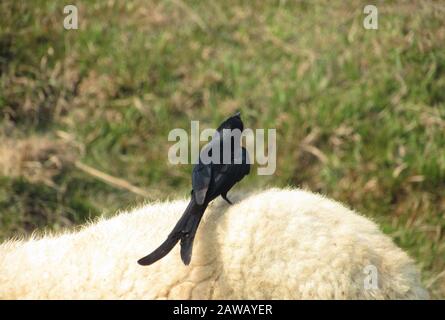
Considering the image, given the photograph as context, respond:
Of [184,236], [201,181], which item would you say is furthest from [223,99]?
[184,236]

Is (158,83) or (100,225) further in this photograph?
(158,83)

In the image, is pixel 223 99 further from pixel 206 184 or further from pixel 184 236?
pixel 184 236

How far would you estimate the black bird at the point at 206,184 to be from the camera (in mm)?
2812

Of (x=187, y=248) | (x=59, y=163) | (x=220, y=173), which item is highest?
(x=220, y=173)

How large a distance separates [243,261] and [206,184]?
323 mm

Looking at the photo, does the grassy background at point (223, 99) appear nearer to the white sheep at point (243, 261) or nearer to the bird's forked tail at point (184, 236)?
the white sheep at point (243, 261)

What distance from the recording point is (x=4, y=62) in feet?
19.2

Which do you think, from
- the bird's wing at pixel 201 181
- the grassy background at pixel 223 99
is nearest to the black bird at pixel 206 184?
the bird's wing at pixel 201 181

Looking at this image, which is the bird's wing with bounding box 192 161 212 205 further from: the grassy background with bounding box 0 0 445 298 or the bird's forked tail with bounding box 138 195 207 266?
the grassy background with bounding box 0 0 445 298

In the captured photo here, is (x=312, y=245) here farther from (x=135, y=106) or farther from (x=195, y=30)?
(x=195, y=30)

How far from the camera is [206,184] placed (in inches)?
116

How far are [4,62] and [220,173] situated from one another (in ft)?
10.7

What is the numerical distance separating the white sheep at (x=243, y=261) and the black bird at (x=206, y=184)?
0.09 metres
